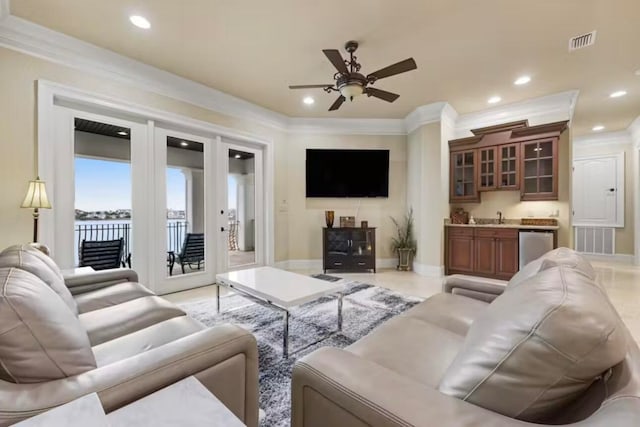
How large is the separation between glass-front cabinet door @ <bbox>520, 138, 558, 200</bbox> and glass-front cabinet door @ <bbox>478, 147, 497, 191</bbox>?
15.6 inches

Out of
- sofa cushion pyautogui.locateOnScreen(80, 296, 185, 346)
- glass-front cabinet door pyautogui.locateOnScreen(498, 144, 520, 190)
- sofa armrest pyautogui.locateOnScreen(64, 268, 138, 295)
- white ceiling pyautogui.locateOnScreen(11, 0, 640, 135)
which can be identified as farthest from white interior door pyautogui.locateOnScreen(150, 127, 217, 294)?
glass-front cabinet door pyautogui.locateOnScreen(498, 144, 520, 190)

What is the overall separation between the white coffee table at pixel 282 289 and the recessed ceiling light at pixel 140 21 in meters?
2.47

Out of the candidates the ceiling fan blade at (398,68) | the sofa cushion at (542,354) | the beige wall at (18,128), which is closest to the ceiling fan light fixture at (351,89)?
the ceiling fan blade at (398,68)

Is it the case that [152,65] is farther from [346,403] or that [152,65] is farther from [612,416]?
[612,416]

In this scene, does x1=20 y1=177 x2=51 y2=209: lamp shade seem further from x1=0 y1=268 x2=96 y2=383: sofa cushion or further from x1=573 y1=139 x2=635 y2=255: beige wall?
x1=573 y1=139 x2=635 y2=255: beige wall

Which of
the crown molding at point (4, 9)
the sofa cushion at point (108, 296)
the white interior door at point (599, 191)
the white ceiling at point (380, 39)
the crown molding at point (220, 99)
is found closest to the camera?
the sofa cushion at point (108, 296)

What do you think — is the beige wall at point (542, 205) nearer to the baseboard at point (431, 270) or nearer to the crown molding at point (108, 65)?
the baseboard at point (431, 270)

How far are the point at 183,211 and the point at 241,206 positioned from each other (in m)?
0.98

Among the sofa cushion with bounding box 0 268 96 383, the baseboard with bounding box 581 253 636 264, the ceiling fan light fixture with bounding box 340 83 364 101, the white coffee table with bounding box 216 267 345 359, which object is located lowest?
the baseboard with bounding box 581 253 636 264

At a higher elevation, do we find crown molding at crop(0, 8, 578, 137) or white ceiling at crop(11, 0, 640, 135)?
white ceiling at crop(11, 0, 640, 135)

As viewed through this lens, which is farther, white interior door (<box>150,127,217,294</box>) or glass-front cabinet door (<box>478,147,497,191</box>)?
glass-front cabinet door (<box>478,147,497,191</box>)

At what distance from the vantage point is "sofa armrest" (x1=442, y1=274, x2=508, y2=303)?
6.23ft

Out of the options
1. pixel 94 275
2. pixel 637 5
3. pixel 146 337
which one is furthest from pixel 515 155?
pixel 94 275

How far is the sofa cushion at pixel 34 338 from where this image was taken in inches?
31.7
